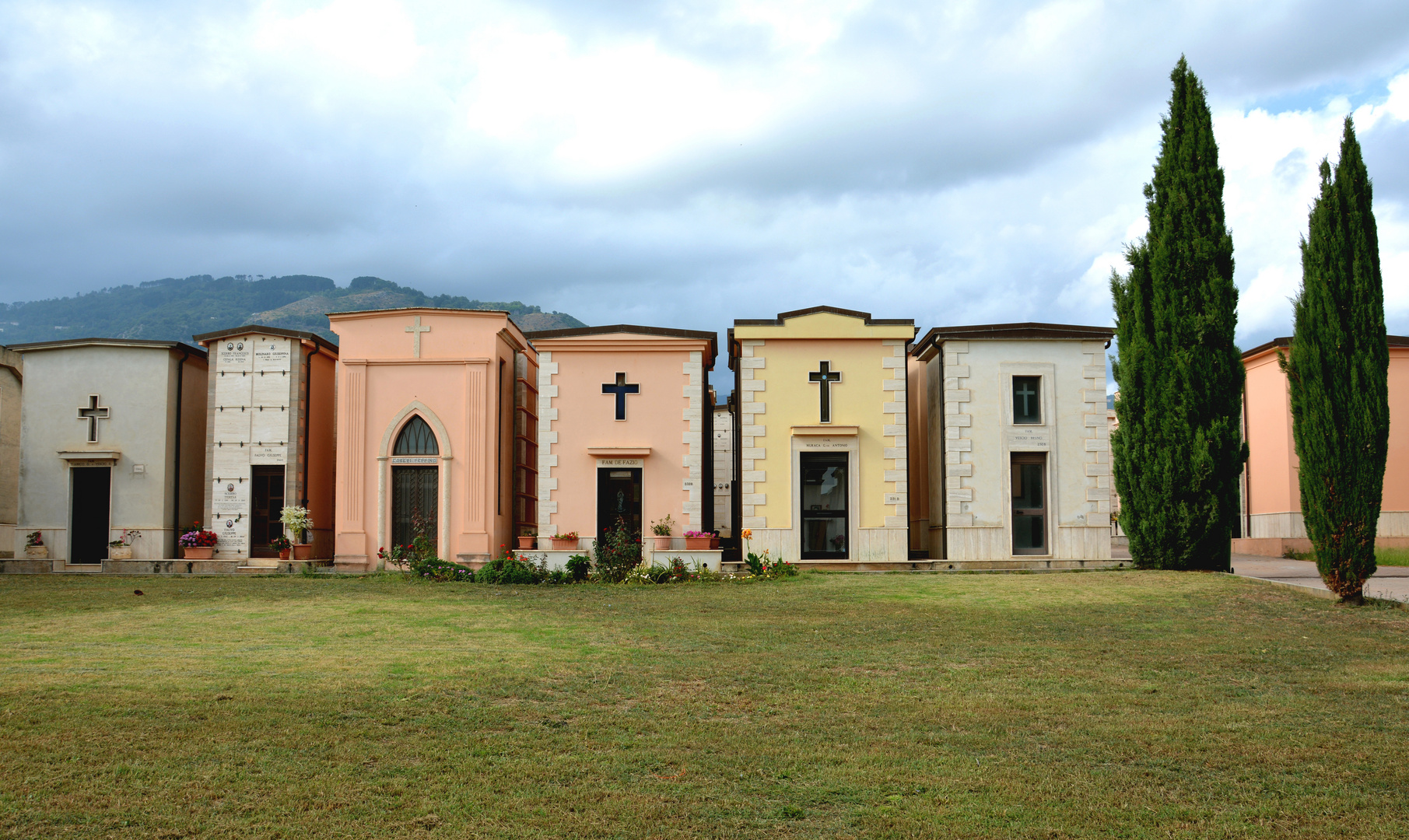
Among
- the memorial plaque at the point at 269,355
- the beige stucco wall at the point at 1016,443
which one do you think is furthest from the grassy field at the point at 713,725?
the memorial plaque at the point at 269,355

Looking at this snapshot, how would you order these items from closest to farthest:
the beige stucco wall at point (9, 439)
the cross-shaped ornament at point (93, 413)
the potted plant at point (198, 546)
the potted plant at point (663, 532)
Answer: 1. the potted plant at point (663, 532)
2. the potted plant at point (198, 546)
3. the cross-shaped ornament at point (93, 413)
4. the beige stucco wall at point (9, 439)

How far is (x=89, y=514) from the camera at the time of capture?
22922 mm

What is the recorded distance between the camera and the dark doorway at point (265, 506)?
2245cm

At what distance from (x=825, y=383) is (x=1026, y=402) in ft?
13.7

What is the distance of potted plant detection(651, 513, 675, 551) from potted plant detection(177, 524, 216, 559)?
9.83m

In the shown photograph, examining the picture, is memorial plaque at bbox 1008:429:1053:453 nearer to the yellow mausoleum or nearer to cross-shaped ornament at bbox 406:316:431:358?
the yellow mausoleum

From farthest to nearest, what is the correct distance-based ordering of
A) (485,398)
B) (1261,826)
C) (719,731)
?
(485,398) < (719,731) < (1261,826)

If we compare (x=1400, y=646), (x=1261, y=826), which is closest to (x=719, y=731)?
(x=1261, y=826)

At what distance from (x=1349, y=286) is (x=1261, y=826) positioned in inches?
407

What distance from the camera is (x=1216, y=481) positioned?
16.8 metres

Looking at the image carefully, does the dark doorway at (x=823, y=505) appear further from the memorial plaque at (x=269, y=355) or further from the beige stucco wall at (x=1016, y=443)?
the memorial plaque at (x=269, y=355)

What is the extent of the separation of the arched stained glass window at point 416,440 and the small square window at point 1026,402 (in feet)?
40.5

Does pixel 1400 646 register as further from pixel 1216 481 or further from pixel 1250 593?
pixel 1216 481

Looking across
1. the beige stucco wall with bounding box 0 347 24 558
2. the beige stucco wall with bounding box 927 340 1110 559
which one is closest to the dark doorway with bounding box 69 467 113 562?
the beige stucco wall with bounding box 0 347 24 558
